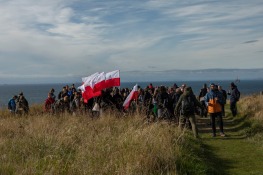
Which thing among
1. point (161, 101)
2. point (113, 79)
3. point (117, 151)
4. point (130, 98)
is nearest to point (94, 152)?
point (117, 151)

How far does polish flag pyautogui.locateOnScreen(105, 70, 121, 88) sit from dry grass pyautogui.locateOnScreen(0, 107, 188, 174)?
→ 486 centimetres

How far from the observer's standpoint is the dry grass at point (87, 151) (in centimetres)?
737

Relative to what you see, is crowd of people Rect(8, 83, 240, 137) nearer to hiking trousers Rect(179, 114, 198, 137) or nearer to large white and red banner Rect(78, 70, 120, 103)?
hiking trousers Rect(179, 114, 198, 137)

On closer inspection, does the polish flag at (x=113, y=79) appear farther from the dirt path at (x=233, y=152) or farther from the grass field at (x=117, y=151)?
the dirt path at (x=233, y=152)

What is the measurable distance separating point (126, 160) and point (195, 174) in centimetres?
154

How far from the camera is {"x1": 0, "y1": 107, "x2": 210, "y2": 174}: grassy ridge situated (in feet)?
24.2

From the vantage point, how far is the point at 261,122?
14.7m

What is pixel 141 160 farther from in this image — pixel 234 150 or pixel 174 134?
pixel 234 150

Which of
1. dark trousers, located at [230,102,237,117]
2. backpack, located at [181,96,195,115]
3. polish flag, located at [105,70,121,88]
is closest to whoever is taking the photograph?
backpack, located at [181,96,195,115]

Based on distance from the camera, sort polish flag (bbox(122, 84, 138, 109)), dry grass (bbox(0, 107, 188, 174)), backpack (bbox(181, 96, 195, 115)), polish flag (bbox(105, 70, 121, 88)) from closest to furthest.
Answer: dry grass (bbox(0, 107, 188, 174)), backpack (bbox(181, 96, 195, 115)), polish flag (bbox(122, 84, 138, 109)), polish flag (bbox(105, 70, 121, 88))

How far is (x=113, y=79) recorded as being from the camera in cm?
1667

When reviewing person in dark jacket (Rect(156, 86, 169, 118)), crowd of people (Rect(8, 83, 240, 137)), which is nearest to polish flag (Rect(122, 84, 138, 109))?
crowd of people (Rect(8, 83, 240, 137))

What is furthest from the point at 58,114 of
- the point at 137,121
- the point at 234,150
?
the point at 234,150

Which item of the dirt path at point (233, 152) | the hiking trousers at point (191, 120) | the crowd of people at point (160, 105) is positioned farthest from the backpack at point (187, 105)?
the dirt path at point (233, 152)
